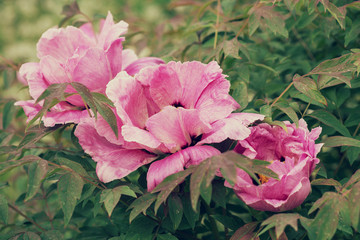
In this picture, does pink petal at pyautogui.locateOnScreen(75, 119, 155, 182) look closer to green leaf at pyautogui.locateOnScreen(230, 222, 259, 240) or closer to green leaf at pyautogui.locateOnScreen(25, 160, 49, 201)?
green leaf at pyautogui.locateOnScreen(25, 160, 49, 201)

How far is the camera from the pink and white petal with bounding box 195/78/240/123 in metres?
0.69

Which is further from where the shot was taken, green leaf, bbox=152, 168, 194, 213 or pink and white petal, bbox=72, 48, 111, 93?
pink and white petal, bbox=72, 48, 111, 93

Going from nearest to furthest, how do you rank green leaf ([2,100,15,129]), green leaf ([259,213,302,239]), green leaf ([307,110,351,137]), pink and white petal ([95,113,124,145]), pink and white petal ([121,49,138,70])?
green leaf ([259,213,302,239])
pink and white petal ([95,113,124,145])
green leaf ([307,110,351,137])
pink and white petal ([121,49,138,70])
green leaf ([2,100,15,129])

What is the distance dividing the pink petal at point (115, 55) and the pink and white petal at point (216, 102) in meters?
0.18

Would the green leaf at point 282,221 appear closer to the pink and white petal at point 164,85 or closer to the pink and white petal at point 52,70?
the pink and white petal at point 164,85

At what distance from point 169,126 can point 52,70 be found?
248mm

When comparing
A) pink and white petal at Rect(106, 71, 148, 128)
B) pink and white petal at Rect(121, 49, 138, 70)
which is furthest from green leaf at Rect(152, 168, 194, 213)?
pink and white petal at Rect(121, 49, 138, 70)

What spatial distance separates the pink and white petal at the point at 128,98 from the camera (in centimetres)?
66

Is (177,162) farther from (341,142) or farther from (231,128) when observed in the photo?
(341,142)

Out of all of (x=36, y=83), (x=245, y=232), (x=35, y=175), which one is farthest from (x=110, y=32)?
(x=245, y=232)

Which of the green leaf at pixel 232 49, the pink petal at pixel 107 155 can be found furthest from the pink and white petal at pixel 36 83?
the green leaf at pixel 232 49

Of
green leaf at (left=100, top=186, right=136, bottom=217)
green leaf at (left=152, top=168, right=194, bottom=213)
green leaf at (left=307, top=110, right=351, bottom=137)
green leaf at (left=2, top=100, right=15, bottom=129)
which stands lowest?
green leaf at (left=2, top=100, right=15, bottom=129)

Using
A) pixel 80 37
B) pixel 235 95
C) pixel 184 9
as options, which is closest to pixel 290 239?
pixel 235 95

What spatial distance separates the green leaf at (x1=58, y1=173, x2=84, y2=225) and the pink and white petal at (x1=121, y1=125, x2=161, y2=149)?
0.11 m
